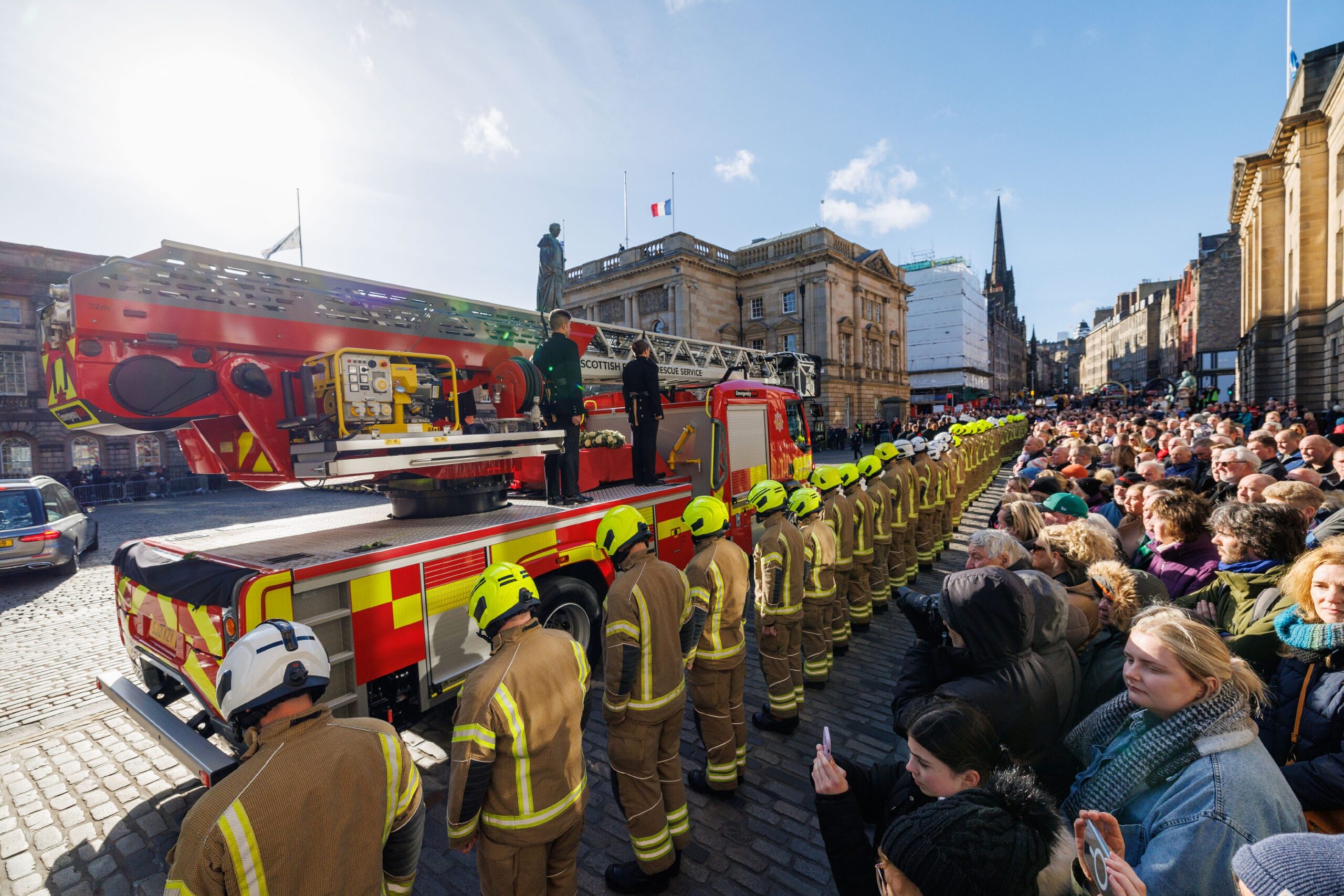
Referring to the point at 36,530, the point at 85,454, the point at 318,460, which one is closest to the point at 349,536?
the point at 318,460

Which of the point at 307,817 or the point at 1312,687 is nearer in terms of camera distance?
the point at 307,817

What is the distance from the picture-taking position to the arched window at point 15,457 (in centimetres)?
2561

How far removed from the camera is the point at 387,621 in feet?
11.9

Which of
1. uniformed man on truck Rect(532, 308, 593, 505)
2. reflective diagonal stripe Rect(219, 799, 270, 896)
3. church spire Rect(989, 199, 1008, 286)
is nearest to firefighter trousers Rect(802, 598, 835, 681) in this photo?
uniformed man on truck Rect(532, 308, 593, 505)

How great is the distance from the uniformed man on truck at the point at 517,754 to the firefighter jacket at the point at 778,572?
2233 mm

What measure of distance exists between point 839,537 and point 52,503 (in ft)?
44.8

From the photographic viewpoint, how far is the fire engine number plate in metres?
3.58

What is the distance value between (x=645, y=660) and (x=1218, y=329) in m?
66.8

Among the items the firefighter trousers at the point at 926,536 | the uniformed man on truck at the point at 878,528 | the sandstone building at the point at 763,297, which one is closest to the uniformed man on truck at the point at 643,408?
the uniformed man on truck at the point at 878,528

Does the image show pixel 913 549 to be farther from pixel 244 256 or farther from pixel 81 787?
pixel 81 787

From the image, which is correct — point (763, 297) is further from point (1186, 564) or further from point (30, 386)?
point (30, 386)

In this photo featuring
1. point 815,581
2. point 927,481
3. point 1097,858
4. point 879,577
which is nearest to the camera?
point 1097,858

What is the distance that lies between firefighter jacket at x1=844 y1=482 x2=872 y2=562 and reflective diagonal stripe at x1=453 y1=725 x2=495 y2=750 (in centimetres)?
487

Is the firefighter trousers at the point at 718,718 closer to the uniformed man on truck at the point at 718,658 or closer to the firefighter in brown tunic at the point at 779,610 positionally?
the uniformed man on truck at the point at 718,658
